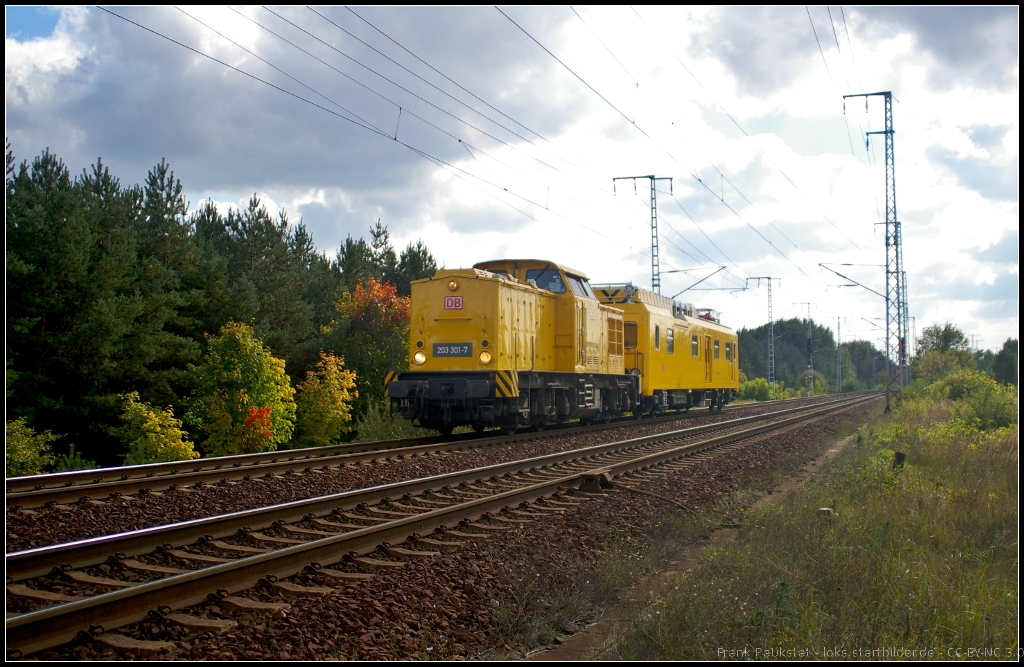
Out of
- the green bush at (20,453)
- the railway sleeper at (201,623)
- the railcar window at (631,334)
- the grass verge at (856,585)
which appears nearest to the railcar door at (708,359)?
the railcar window at (631,334)

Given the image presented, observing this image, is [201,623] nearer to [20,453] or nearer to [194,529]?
[194,529]

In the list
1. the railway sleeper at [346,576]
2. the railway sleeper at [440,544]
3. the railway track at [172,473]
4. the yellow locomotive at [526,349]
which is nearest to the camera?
the railway sleeper at [346,576]

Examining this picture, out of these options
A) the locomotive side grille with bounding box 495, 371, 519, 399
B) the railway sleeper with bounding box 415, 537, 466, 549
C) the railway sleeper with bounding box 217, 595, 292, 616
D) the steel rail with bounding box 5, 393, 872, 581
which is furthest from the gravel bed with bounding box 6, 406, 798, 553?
the railway sleeper with bounding box 217, 595, 292, 616

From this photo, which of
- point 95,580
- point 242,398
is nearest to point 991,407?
point 242,398

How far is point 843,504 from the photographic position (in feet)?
28.2

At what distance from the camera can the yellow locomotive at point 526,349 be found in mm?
14570

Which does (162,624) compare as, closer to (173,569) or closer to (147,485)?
(173,569)

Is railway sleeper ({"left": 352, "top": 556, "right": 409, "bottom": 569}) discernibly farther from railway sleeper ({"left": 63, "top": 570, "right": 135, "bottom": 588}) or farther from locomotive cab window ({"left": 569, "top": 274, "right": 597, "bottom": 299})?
locomotive cab window ({"left": 569, "top": 274, "right": 597, "bottom": 299})

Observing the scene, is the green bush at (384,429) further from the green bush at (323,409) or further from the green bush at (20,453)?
the green bush at (20,453)

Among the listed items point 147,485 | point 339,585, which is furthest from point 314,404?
point 339,585

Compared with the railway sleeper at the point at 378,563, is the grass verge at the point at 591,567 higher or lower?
lower

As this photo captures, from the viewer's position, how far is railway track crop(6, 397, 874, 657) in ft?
14.4

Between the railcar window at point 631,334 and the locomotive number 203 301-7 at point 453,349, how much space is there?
7885 millimetres

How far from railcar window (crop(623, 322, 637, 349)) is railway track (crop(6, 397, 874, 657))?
11981 millimetres
